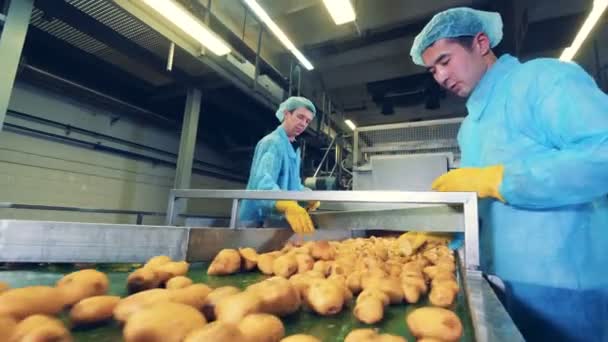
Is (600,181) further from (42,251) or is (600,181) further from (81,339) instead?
(42,251)

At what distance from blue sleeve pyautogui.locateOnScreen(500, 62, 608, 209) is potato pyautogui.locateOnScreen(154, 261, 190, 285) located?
928mm

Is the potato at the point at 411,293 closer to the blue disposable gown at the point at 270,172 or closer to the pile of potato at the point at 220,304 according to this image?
the pile of potato at the point at 220,304

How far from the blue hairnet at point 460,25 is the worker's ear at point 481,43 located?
31 mm

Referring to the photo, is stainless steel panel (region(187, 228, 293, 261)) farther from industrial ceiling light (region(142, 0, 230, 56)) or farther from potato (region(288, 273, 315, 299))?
industrial ceiling light (region(142, 0, 230, 56))

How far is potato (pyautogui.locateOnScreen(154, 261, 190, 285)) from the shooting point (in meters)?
0.69

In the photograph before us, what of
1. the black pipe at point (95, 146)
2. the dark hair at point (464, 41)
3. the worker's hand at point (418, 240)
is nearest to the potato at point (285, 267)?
the worker's hand at point (418, 240)

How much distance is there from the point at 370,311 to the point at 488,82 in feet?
3.26

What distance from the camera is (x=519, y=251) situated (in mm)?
891

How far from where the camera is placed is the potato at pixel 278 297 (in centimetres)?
51

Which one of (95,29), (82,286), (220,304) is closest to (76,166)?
(95,29)

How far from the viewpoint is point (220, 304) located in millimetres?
496

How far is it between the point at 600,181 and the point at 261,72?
3652mm

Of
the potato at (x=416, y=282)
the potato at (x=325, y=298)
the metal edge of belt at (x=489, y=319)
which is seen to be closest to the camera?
the metal edge of belt at (x=489, y=319)

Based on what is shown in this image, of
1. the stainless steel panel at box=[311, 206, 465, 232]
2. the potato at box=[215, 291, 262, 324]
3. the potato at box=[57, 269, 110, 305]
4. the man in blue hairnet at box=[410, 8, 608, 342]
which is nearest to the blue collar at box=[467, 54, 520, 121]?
the man in blue hairnet at box=[410, 8, 608, 342]
